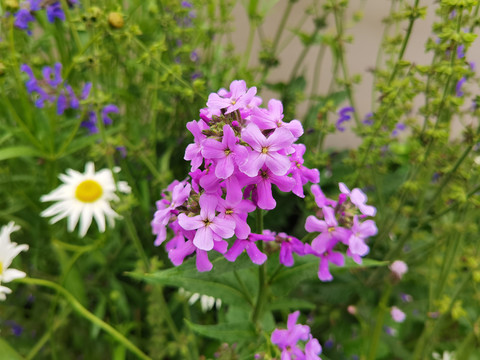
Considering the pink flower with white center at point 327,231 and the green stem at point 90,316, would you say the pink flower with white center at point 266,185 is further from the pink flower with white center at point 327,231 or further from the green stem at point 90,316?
the green stem at point 90,316

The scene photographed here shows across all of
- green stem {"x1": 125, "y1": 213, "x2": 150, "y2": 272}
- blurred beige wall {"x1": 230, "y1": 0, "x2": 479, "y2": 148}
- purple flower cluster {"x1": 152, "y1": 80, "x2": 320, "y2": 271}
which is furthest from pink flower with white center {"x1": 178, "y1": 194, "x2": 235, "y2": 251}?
blurred beige wall {"x1": 230, "y1": 0, "x2": 479, "y2": 148}

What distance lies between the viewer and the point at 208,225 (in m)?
0.30

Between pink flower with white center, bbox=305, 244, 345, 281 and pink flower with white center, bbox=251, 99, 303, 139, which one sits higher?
pink flower with white center, bbox=251, 99, 303, 139

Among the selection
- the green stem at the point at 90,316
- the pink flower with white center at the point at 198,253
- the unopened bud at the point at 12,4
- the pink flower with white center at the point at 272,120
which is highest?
the unopened bud at the point at 12,4

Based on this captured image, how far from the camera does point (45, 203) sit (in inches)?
28.0

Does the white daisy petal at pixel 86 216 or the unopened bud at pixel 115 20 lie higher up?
the unopened bud at pixel 115 20

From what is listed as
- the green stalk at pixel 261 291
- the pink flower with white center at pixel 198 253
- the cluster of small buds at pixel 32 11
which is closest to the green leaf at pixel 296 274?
the green stalk at pixel 261 291

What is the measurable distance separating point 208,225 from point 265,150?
70mm

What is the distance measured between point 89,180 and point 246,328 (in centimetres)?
38

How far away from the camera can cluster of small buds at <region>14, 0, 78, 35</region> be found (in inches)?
24.1

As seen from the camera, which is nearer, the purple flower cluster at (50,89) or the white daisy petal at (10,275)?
the white daisy petal at (10,275)

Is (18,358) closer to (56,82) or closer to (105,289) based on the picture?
(105,289)

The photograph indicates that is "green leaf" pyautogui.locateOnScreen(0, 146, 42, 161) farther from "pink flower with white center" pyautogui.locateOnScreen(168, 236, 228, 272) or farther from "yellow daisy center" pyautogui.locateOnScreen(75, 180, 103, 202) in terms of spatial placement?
"pink flower with white center" pyautogui.locateOnScreen(168, 236, 228, 272)

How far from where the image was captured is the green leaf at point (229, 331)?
0.40m
